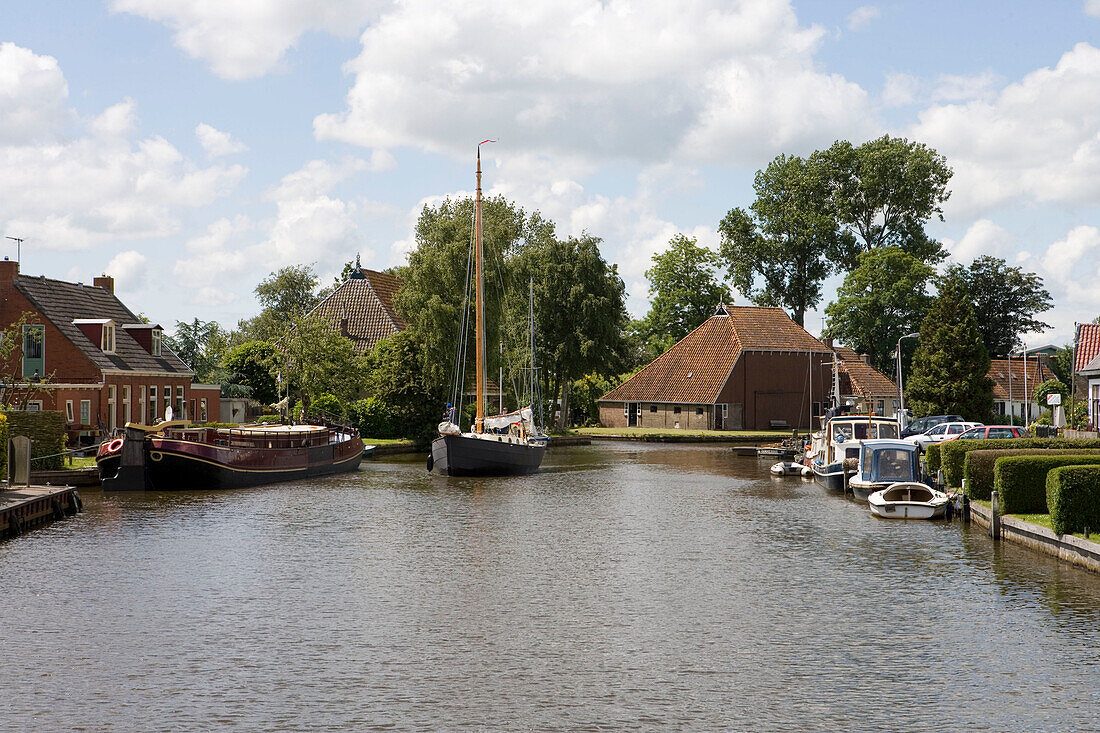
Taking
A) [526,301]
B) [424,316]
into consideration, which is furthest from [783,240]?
Answer: [424,316]

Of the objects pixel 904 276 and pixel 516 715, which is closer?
pixel 516 715

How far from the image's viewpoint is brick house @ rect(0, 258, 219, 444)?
56.0 m

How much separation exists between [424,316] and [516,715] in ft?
193

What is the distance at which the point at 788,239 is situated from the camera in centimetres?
10269

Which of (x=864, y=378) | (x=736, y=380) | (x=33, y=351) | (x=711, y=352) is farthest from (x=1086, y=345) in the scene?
(x=33, y=351)

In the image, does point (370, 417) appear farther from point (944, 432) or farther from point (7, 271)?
point (944, 432)

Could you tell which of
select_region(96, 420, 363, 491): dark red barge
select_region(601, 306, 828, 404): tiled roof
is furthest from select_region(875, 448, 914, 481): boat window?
select_region(601, 306, 828, 404): tiled roof

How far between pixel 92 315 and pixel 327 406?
16.5 m

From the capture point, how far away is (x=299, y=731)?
1417 cm

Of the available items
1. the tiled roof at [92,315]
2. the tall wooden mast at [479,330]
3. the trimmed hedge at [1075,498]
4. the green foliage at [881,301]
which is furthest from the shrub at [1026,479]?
the green foliage at [881,301]

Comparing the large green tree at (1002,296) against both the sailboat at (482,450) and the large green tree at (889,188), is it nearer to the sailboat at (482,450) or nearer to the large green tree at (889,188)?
the large green tree at (889,188)

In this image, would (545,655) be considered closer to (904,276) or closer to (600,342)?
(600,342)

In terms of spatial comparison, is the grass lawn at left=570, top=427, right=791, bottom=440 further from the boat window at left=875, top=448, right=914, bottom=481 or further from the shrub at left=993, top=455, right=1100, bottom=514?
the shrub at left=993, top=455, right=1100, bottom=514

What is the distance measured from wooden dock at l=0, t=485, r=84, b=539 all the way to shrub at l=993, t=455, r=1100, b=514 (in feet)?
83.8
